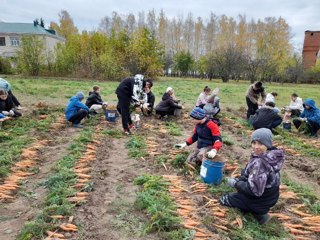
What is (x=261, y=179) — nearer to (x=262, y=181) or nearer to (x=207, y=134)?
(x=262, y=181)

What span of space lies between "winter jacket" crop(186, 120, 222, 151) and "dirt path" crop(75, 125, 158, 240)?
105cm

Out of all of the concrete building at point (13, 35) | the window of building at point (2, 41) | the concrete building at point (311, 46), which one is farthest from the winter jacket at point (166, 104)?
the concrete building at point (311, 46)

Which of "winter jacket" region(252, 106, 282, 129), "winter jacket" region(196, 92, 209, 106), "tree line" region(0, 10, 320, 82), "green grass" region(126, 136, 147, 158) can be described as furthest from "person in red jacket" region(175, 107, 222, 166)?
"tree line" region(0, 10, 320, 82)

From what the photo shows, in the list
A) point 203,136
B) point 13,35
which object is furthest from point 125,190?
point 13,35

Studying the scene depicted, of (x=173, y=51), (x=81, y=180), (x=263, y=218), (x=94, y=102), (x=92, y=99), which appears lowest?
(x=263, y=218)

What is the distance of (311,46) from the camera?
165ft

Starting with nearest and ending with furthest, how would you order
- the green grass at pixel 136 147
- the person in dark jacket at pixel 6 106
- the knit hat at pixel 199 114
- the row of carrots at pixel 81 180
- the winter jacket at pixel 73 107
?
the row of carrots at pixel 81 180, the knit hat at pixel 199 114, the green grass at pixel 136 147, the person in dark jacket at pixel 6 106, the winter jacket at pixel 73 107

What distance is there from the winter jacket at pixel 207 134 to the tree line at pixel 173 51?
Answer: 759 inches

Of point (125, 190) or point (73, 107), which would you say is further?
point (73, 107)

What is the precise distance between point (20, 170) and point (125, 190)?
193cm

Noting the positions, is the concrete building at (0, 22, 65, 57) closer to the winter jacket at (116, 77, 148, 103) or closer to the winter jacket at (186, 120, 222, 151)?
the winter jacket at (116, 77, 148, 103)

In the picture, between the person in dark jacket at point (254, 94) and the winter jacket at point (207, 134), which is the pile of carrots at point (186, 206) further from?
the person in dark jacket at point (254, 94)

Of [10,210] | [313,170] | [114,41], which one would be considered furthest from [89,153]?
[114,41]

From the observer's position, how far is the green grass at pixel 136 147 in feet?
18.5
